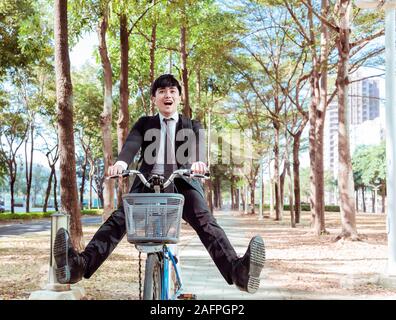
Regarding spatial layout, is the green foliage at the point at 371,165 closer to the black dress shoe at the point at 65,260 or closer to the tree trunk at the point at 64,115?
the tree trunk at the point at 64,115

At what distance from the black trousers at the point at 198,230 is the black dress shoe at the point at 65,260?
0.11 metres

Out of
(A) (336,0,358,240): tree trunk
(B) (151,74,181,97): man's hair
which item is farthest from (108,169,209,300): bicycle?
(A) (336,0,358,240): tree trunk

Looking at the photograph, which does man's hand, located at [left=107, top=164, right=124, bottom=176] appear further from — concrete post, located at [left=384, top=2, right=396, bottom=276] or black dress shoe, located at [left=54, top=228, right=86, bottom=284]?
concrete post, located at [left=384, top=2, right=396, bottom=276]

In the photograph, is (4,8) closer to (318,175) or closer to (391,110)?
(318,175)

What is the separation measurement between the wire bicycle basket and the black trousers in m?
0.28

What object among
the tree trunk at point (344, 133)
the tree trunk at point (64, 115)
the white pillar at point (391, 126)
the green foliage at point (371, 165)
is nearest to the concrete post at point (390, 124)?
the white pillar at point (391, 126)

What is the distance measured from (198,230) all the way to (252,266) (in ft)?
1.61

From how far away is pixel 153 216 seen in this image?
2820 millimetres

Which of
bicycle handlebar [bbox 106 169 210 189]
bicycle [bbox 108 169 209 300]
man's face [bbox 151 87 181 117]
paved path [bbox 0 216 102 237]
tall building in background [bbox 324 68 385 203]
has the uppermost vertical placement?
tall building in background [bbox 324 68 385 203]

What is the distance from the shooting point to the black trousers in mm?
3076

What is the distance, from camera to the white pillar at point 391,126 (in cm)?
707

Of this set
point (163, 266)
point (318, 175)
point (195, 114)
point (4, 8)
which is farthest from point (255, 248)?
point (195, 114)

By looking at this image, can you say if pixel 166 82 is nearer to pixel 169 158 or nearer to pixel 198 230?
pixel 169 158
